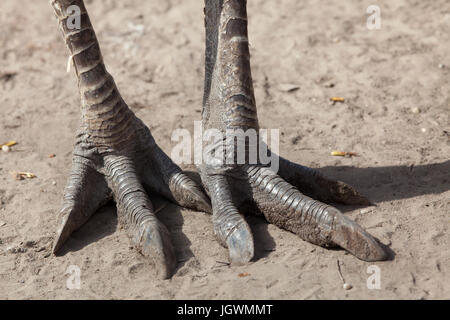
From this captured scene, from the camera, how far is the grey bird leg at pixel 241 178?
373 cm

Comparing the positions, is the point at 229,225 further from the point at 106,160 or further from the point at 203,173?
the point at 106,160

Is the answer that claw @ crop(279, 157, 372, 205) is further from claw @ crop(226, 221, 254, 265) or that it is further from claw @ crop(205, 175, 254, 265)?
claw @ crop(226, 221, 254, 265)

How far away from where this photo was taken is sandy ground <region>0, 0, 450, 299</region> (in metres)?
3.54

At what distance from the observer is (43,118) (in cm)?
581

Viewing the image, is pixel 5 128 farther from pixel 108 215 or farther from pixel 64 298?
pixel 64 298

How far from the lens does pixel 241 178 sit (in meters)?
4.03

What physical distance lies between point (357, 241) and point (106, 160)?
1.82 meters

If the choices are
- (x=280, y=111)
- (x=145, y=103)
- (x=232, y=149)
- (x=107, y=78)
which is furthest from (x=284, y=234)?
(x=145, y=103)

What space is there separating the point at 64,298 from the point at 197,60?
370 cm

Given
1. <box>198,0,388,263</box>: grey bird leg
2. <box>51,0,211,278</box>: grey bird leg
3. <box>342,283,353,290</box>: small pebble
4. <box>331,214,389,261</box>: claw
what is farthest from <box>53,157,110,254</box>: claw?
<box>342,283,353,290</box>: small pebble

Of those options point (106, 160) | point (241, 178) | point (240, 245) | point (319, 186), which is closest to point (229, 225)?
point (240, 245)

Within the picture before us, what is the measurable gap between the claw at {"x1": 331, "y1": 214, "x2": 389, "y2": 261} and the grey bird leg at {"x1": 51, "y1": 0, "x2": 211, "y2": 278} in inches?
37.6

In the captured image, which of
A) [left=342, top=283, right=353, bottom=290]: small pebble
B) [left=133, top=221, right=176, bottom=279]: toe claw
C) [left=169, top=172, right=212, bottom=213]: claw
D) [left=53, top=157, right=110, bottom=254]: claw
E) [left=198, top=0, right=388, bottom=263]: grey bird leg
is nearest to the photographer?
[left=342, top=283, right=353, bottom=290]: small pebble

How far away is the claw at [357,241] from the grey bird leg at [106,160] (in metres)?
0.95
